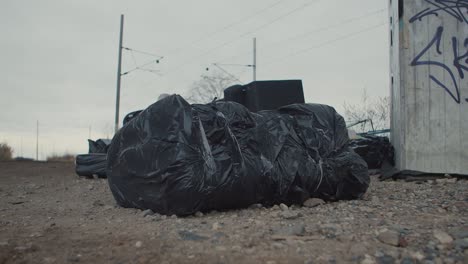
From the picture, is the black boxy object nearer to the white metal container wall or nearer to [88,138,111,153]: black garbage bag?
the white metal container wall

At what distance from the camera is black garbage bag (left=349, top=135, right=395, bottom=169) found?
736cm

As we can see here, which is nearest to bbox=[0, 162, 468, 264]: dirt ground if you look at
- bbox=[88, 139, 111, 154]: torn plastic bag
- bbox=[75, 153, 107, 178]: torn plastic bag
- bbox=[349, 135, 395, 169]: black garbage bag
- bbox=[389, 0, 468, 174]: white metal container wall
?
bbox=[389, 0, 468, 174]: white metal container wall

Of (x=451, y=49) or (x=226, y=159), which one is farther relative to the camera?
(x=451, y=49)

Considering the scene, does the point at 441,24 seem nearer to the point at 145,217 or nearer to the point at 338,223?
the point at 338,223

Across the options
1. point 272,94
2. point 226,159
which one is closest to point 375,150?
point 272,94

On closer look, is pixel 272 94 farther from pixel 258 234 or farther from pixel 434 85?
pixel 258 234

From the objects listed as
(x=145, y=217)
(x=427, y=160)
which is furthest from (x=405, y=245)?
(x=427, y=160)

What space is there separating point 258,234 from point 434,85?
4294 millimetres

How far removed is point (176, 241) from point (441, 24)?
5.09 meters

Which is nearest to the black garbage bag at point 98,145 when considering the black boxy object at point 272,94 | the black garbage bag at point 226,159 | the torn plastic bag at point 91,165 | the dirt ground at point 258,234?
the torn plastic bag at point 91,165

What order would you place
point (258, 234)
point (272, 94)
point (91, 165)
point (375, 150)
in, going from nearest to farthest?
point (258, 234) < point (272, 94) < point (375, 150) < point (91, 165)

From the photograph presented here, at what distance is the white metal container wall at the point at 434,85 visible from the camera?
5812 mm

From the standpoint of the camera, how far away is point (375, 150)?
7.50m

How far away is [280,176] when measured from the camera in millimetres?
4086
